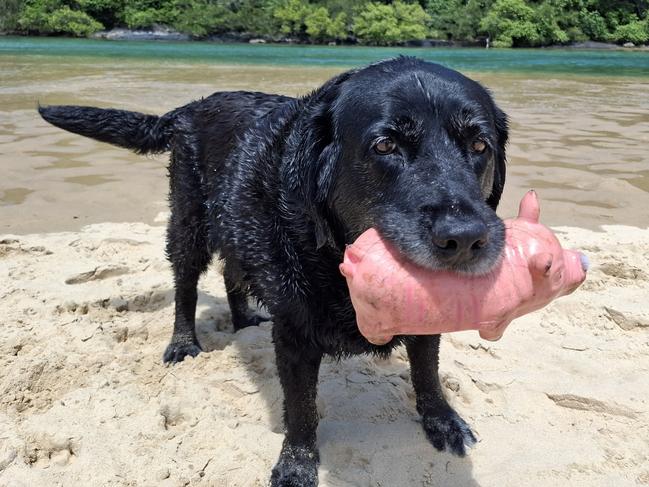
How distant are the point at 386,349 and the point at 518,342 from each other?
1339 mm

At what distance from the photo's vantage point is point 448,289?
1.96 metres

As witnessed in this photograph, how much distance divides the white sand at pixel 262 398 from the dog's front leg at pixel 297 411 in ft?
0.27

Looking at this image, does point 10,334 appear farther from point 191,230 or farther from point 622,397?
point 622,397

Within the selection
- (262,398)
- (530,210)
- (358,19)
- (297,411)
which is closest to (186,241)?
(262,398)

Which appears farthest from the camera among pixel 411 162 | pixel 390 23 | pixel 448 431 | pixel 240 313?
pixel 390 23

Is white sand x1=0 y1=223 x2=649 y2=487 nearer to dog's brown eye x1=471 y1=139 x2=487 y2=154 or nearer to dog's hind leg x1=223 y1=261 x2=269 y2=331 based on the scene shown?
dog's hind leg x1=223 y1=261 x2=269 y2=331

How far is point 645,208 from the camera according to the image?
5996 millimetres

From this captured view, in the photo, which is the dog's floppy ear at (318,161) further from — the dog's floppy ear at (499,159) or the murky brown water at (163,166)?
the murky brown water at (163,166)

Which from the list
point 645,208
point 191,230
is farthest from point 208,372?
point 645,208

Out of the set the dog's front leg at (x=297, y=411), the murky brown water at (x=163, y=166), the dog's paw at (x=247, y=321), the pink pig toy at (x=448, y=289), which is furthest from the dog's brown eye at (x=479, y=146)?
the murky brown water at (x=163, y=166)

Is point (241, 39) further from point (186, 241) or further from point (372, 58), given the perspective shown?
point (186, 241)

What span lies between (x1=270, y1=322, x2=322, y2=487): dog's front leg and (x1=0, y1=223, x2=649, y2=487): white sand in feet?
0.27

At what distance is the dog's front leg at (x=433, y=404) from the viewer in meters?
2.88

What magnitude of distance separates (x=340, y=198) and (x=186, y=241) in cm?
151
